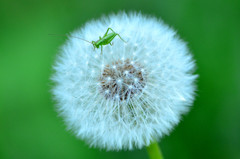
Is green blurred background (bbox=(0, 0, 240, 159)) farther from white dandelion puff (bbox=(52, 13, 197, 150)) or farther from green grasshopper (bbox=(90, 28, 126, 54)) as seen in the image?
green grasshopper (bbox=(90, 28, 126, 54))

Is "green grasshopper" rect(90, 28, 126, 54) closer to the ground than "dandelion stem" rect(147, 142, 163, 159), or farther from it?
farther from it

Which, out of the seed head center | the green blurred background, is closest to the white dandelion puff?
the seed head center

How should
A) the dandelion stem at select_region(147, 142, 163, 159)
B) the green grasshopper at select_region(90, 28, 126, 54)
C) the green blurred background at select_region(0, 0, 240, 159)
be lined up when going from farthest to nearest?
the green blurred background at select_region(0, 0, 240, 159)
the green grasshopper at select_region(90, 28, 126, 54)
the dandelion stem at select_region(147, 142, 163, 159)

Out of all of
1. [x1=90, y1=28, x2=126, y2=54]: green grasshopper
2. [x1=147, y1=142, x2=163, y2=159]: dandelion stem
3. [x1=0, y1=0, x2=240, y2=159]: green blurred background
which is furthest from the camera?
[x1=0, y1=0, x2=240, y2=159]: green blurred background

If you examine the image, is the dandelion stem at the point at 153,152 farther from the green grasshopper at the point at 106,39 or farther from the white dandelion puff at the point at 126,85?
the green grasshopper at the point at 106,39
